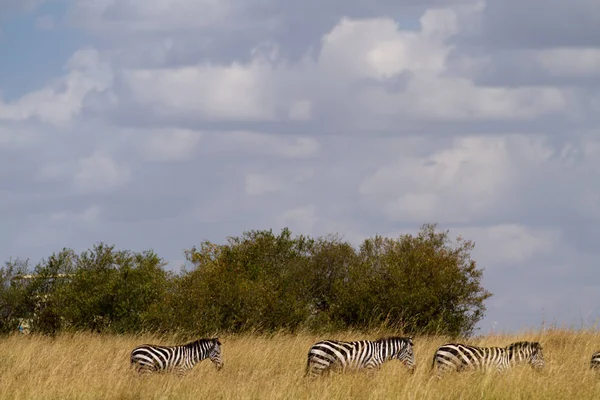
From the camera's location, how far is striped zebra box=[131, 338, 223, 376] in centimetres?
1866

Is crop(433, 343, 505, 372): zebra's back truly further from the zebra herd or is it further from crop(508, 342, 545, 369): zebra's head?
crop(508, 342, 545, 369): zebra's head

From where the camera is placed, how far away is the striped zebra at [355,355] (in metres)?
17.7

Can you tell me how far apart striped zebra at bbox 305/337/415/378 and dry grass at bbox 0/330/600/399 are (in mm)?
312

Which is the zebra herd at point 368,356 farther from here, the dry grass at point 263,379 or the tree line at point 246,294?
the tree line at point 246,294

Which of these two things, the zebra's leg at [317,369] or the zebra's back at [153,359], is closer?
the zebra's leg at [317,369]

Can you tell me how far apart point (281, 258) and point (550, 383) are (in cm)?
2186

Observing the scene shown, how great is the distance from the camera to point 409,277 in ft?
100

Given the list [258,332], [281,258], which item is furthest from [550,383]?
[281,258]

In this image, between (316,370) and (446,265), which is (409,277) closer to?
(446,265)

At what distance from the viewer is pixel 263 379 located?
1753 cm

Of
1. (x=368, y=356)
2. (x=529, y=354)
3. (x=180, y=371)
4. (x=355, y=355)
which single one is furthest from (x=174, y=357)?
(x=529, y=354)

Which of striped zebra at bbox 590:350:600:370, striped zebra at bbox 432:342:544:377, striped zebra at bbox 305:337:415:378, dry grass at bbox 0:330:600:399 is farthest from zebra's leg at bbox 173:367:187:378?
striped zebra at bbox 590:350:600:370

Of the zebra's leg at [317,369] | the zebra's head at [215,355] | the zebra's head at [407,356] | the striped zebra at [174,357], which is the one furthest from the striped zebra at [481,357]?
the striped zebra at [174,357]

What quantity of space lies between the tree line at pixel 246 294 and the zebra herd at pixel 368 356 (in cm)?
802
